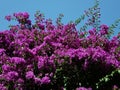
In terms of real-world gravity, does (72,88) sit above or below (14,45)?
below

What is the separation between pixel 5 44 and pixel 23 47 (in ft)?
3.15

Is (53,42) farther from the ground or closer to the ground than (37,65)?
farther from the ground

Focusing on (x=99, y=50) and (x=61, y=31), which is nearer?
(x=99, y=50)

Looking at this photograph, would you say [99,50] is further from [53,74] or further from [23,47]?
[23,47]

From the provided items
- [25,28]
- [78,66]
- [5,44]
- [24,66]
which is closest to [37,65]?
[24,66]

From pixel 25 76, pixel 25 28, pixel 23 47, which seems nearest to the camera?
pixel 25 76

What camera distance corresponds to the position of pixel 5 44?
26.1ft

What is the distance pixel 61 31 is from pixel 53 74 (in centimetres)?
153

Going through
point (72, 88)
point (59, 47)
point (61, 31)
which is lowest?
point (72, 88)

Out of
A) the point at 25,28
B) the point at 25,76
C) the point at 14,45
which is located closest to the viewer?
the point at 25,76

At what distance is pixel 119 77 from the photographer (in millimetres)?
6898

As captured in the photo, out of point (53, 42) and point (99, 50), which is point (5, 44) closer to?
point (53, 42)

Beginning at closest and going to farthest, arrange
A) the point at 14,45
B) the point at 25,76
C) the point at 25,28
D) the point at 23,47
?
A: the point at 25,76
the point at 23,47
the point at 14,45
the point at 25,28

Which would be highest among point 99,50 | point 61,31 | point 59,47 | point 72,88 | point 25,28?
point 25,28
